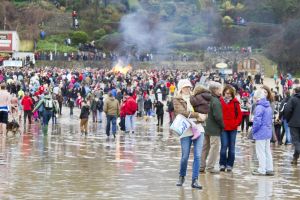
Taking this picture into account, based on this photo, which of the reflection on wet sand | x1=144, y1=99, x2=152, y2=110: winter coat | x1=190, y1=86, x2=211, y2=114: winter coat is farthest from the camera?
x1=144, y1=99, x2=152, y2=110: winter coat

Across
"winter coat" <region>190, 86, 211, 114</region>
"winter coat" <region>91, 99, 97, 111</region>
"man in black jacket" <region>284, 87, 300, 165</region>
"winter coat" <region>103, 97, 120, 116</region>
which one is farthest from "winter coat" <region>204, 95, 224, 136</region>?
"winter coat" <region>91, 99, 97, 111</region>

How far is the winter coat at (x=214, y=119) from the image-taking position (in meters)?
17.8

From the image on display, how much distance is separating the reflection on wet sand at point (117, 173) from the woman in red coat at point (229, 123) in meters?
0.28

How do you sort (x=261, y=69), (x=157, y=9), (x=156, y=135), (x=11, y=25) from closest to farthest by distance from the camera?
(x=156, y=135), (x=261, y=69), (x=11, y=25), (x=157, y=9)

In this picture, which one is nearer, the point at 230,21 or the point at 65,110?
the point at 65,110

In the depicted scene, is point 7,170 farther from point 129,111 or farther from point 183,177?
point 129,111

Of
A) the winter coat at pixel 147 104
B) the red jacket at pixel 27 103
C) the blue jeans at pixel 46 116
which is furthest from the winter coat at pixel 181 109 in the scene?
the winter coat at pixel 147 104

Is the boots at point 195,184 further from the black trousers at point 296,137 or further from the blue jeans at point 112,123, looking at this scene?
the blue jeans at point 112,123

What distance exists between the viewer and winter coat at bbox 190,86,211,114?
16.2 metres

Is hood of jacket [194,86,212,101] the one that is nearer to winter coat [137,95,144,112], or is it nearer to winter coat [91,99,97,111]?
winter coat [91,99,97,111]

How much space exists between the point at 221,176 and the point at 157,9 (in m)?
90.5

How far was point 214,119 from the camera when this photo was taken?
59.1 ft

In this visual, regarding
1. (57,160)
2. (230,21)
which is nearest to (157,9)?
(230,21)

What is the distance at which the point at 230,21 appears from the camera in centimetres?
10012
